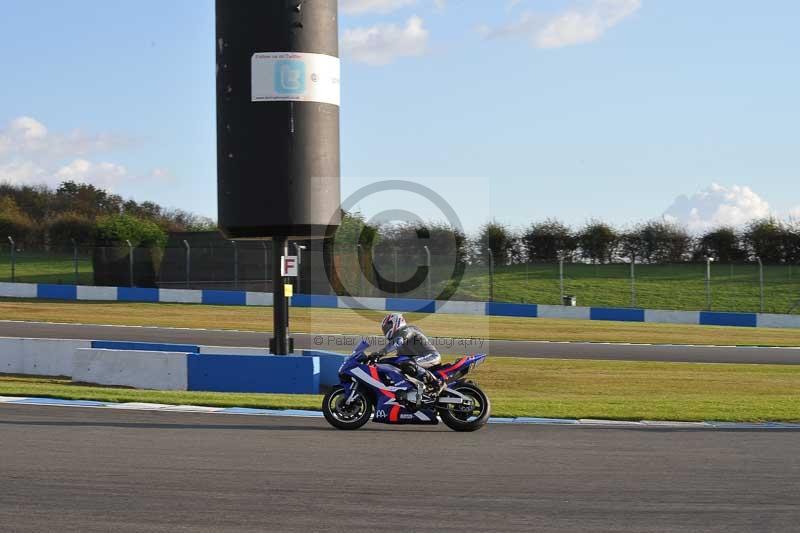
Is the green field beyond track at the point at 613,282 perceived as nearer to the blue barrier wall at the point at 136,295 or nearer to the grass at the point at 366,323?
the blue barrier wall at the point at 136,295

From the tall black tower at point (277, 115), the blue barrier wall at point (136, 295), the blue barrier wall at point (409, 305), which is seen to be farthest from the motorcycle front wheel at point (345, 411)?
the blue barrier wall at point (136, 295)

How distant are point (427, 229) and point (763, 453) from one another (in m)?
35.0

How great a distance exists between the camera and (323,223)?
16.9 metres

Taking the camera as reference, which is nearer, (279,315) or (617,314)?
(279,315)

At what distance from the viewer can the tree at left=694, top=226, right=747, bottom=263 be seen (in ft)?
178

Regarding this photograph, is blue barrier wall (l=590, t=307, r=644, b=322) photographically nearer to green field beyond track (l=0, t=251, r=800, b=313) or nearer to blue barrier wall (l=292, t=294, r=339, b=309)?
green field beyond track (l=0, t=251, r=800, b=313)

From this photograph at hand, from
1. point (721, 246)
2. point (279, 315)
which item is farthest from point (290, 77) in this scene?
point (721, 246)

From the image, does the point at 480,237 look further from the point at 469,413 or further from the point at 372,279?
the point at 469,413

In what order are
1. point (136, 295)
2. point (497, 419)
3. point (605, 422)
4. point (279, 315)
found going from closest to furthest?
1. point (605, 422)
2. point (497, 419)
3. point (279, 315)
4. point (136, 295)

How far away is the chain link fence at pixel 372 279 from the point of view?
138 feet

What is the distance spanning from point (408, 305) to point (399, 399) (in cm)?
2824

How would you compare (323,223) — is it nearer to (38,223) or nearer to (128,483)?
(128,483)

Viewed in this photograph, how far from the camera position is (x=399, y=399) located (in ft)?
37.8

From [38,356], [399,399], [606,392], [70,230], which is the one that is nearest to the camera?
[399,399]
